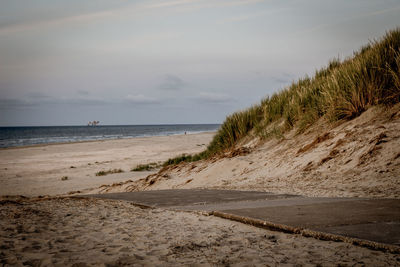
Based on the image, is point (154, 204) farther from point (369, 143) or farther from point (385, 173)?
point (369, 143)

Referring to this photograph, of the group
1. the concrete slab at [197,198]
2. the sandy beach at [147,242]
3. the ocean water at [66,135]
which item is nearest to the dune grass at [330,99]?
the concrete slab at [197,198]

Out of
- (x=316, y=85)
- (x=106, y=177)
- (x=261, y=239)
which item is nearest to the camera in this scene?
(x=261, y=239)

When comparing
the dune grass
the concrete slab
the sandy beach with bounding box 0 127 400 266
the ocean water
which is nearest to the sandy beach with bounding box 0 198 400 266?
the sandy beach with bounding box 0 127 400 266

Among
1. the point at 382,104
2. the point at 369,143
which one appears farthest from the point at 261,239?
the point at 382,104

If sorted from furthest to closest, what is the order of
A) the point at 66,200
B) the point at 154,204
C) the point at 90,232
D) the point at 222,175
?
the point at 222,175
the point at 66,200
the point at 154,204
the point at 90,232

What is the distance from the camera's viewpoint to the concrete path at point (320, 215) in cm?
231

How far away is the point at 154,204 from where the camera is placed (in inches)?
161

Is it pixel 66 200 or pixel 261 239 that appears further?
pixel 66 200

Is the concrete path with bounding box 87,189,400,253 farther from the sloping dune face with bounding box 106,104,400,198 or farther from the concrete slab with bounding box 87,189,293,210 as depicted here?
the sloping dune face with bounding box 106,104,400,198

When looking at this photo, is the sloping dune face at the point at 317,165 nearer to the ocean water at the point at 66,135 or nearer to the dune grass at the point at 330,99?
the dune grass at the point at 330,99

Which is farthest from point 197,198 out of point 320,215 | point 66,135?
point 66,135

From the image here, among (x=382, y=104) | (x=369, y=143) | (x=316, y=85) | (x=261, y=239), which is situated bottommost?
(x=261, y=239)

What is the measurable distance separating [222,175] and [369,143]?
2996mm

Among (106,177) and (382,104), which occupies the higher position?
(382,104)
